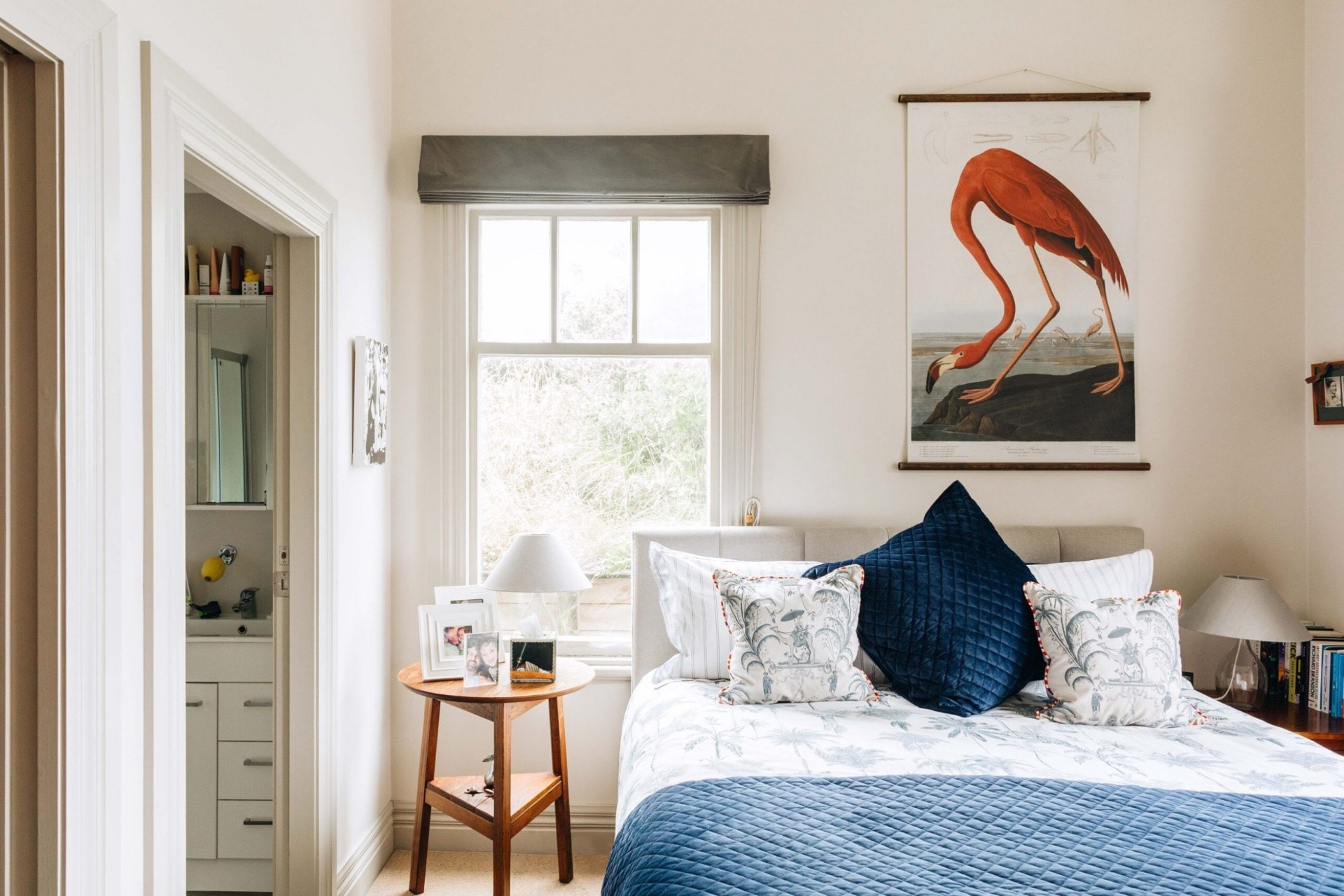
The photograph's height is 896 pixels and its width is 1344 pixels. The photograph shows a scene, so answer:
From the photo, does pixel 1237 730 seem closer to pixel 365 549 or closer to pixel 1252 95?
pixel 1252 95

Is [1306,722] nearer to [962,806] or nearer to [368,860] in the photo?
[962,806]

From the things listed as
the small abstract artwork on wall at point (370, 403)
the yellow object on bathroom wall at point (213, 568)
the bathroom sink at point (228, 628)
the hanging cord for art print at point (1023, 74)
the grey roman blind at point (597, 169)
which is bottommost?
the bathroom sink at point (228, 628)

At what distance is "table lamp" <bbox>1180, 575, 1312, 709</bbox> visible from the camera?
93.2 inches

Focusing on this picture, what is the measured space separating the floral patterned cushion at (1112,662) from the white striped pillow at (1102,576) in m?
0.21

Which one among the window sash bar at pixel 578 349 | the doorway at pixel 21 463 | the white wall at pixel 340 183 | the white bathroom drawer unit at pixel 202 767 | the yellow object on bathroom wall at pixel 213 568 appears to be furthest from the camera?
the window sash bar at pixel 578 349

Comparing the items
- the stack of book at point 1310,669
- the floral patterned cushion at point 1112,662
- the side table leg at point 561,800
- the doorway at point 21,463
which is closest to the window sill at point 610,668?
the side table leg at point 561,800

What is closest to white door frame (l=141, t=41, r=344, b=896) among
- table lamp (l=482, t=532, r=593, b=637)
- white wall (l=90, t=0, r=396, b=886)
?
white wall (l=90, t=0, r=396, b=886)

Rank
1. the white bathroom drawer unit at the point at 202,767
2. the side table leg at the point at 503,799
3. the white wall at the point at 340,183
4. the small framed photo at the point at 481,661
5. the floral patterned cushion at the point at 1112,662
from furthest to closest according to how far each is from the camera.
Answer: the white bathroom drawer unit at the point at 202,767
the small framed photo at the point at 481,661
the side table leg at the point at 503,799
the floral patterned cushion at the point at 1112,662
the white wall at the point at 340,183

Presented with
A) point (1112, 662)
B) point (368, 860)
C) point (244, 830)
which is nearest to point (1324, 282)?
point (1112, 662)

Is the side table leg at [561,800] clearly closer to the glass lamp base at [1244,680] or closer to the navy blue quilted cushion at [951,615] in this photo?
the navy blue quilted cushion at [951,615]

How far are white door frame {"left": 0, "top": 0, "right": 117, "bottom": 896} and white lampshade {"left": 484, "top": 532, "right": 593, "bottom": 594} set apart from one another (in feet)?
3.76

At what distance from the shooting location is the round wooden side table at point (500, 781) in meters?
2.21

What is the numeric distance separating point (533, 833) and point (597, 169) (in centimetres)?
235

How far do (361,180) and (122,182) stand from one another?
1222 mm
